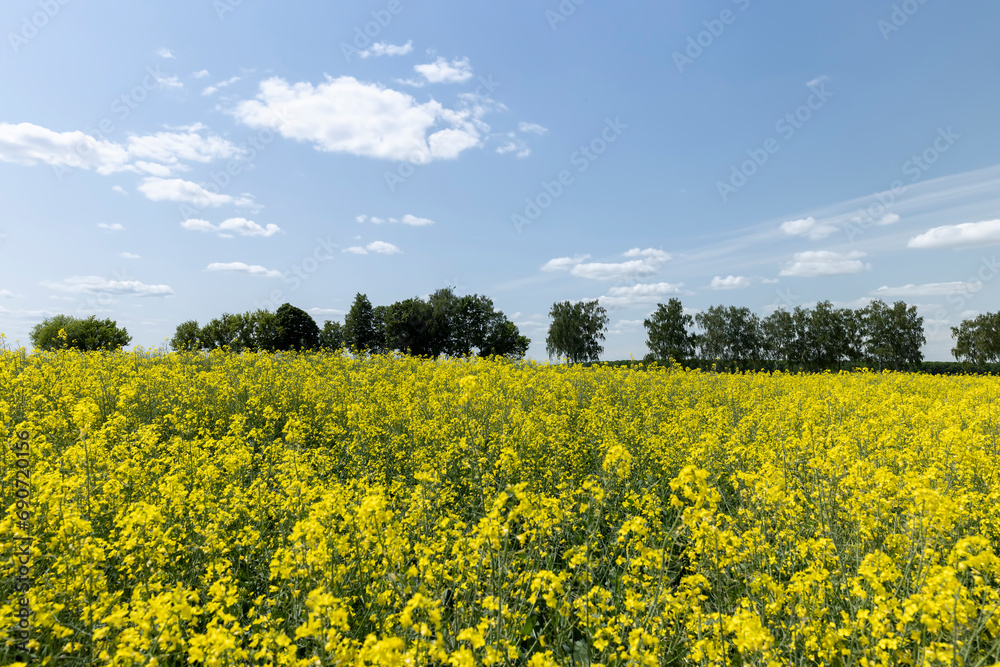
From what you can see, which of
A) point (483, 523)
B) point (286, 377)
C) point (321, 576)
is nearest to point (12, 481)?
point (321, 576)

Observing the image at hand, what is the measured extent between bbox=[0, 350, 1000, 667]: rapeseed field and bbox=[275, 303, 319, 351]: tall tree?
60.2 m

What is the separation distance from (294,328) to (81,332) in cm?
2227

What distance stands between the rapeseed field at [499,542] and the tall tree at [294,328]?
198 feet

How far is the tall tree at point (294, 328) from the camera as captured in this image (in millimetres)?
66875

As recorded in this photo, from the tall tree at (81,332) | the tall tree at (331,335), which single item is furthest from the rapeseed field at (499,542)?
the tall tree at (331,335)

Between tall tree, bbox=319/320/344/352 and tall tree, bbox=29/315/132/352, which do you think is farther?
tall tree, bbox=319/320/344/352

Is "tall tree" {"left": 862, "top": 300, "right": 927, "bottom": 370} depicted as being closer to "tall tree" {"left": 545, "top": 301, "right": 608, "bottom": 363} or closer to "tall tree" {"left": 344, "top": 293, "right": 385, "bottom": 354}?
"tall tree" {"left": 545, "top": 301, "right": 608, "bottom": 363}

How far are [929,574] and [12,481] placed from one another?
844cm

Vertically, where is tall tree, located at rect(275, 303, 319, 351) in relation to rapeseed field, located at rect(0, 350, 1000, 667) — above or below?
above

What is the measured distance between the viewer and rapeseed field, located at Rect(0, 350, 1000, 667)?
287 cm

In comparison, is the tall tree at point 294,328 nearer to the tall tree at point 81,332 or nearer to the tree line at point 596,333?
the tree line at point 596,333

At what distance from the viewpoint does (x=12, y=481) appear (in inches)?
208

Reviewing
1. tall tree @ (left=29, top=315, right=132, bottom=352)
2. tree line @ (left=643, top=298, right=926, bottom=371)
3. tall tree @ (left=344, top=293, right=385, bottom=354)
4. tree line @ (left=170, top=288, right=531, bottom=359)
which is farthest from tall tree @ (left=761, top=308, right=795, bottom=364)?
tall tree @ (left=29, top=315, right=132, bottom=352)

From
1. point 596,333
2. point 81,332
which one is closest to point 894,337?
point 596,333
